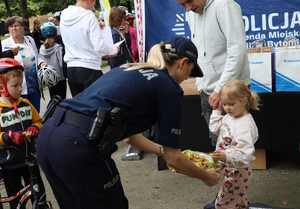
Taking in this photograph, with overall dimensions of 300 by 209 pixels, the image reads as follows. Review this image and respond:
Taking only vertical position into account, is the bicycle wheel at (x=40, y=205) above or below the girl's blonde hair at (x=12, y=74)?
below

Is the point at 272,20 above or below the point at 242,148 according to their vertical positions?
above

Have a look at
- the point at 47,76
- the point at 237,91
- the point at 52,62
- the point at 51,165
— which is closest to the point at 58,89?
the point at 52,62

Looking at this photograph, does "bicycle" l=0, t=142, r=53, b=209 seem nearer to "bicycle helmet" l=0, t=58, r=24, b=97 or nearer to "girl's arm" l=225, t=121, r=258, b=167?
"bicycle helmet" l=0, t=58, r=24, b=97

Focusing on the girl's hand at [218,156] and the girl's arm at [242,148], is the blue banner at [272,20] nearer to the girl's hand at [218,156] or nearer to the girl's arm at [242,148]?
the girl's arm at [242,148]

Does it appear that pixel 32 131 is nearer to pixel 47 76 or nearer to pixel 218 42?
pixel 218 42

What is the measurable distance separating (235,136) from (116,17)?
3816 mm

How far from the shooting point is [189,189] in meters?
4.89

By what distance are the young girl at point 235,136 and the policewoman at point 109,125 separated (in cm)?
88

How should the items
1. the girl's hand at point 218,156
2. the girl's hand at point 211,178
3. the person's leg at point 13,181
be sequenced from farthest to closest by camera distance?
the person's leg at point 13,181
the girl's hand at point 218,156
the girl's hand at point 211,178

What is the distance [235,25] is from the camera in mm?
3621

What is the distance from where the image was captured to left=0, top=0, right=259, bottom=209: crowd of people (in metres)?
2.50

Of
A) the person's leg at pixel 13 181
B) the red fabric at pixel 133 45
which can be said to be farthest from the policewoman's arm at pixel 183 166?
the red fabric at pixel 133 45

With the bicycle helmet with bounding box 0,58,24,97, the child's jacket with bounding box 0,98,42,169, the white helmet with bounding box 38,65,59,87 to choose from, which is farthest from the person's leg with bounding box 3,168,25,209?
the white helmet with bounding box 38,65,59,87

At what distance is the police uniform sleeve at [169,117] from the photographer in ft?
8.14
